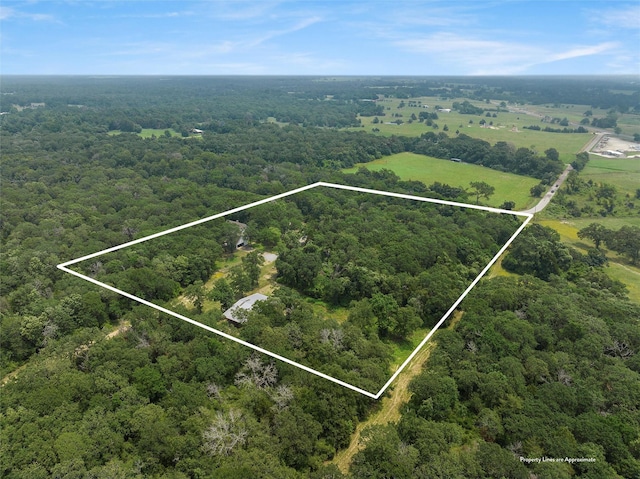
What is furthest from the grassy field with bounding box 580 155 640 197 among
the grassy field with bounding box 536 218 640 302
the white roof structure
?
the white roof structure

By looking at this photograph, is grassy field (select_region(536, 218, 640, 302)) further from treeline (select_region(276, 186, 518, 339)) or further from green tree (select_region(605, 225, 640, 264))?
treeline (select_region(276, 186, 518, 339))

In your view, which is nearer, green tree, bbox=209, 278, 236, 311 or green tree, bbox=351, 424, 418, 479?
green tree, bbox=351, 424, 418, 479

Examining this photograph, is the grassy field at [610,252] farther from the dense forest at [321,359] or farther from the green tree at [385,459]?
the green tree at [385,459]

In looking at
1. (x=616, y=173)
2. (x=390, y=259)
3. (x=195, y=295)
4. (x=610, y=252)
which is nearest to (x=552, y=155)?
(x=616, y=173)

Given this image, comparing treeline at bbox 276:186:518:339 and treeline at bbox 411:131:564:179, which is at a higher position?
treeline at bbox 276:186:518:339

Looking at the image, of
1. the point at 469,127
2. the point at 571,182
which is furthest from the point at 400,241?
the point at 469,127

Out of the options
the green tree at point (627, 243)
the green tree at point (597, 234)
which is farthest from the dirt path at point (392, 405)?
the green tree at point (597, 234)

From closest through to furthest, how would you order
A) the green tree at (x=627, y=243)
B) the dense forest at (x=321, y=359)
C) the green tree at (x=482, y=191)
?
the dense forest at (x=321, y=359)
the green tree at (x=627, y=243)
the green tree at (x=482, y=191)
